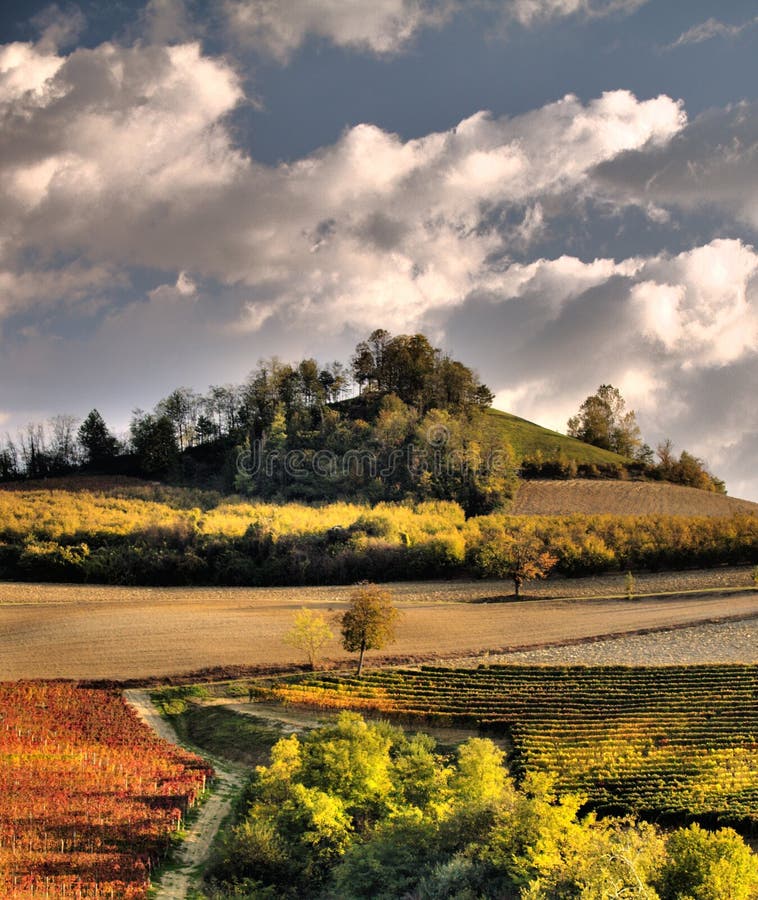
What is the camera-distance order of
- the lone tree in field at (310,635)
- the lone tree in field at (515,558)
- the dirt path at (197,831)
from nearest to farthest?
1. the dirt path at (197,831)
2. the lone tree in field at (310,635)
3. the lone tree in field at (515,558)

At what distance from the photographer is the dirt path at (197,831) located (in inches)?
1032

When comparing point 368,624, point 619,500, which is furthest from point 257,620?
point 619,500

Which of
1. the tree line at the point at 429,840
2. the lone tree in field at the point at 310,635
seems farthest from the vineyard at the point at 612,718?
the tree line at the point at 429,840

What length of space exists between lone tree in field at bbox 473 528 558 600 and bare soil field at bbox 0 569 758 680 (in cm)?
181

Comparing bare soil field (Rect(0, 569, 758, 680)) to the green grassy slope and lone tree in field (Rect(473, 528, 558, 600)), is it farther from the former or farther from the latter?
the green grassy slope

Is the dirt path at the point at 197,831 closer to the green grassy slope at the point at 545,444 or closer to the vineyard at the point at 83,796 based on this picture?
the vineyard at the point at 83,796

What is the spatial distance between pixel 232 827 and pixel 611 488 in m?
91.0

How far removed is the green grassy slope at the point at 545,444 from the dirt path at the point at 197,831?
294 feet

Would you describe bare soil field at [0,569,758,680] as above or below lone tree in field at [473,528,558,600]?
below

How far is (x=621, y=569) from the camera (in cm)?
7944

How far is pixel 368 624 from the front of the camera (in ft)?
164

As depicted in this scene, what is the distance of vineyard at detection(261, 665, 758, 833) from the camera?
31.2m

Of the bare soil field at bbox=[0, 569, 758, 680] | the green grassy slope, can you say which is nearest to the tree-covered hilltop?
the green grassy slope

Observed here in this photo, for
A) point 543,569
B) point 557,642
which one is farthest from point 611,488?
point 557,642
